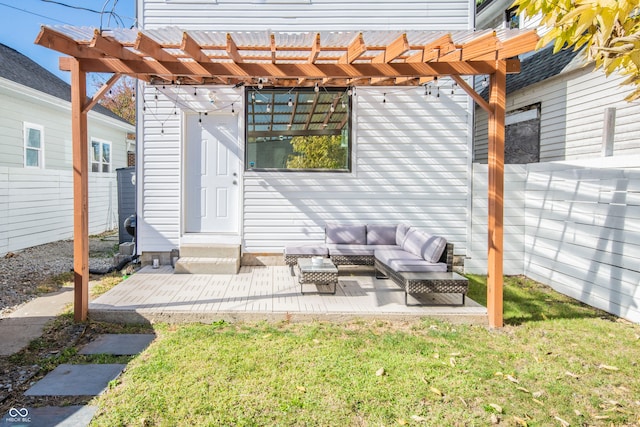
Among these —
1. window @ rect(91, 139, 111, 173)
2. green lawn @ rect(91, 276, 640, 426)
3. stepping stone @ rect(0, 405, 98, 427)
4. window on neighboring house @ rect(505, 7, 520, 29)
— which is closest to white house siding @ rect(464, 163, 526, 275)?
green lawn @ rect(91, 276, 640, 426)

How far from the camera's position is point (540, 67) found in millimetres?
8352

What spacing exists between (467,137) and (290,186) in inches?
123

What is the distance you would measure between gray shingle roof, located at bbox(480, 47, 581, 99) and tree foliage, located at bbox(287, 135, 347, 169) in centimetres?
422

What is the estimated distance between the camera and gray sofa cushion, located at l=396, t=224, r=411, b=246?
650 centimetres

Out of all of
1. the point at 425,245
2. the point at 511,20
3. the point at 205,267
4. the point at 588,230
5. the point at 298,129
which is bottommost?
the point at 205,267

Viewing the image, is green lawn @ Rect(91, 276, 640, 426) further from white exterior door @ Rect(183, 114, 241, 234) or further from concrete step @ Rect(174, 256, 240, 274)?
white exterior door @ Rect(183, 114, 241, 234)

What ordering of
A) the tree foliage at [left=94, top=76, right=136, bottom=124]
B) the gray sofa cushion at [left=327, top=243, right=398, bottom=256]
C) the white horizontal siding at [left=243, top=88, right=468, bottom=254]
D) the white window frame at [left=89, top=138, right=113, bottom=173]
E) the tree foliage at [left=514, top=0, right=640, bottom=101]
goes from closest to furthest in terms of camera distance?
the tree foliage at [left=514, top=0, right=640, bottom=101] → the gray sofa cushion at [left=327, top=243, right=398, bottom=256] → the white horizontal siding at [left=243, top=88, right=468, bottom=254] → the white window frame at [left=89, top=138, right=113, bottom=173] → the tree foliage at [left=94, top=76, right=136, bottom=124]

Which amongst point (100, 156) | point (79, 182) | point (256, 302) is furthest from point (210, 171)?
point (100, 156)

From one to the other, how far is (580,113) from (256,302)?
21.3 ft

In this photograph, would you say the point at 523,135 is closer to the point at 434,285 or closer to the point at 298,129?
the point at 298,129

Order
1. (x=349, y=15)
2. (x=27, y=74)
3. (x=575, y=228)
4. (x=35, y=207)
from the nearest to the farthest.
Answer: (x=575, y=228)
(x=349, y=15)
(x=35, y=207)
(x=27, y=74)

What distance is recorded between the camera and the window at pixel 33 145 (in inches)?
400

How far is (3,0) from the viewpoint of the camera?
37.5ft

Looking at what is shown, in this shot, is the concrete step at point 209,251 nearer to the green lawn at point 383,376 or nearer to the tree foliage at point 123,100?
the green lawn at point 383,376
